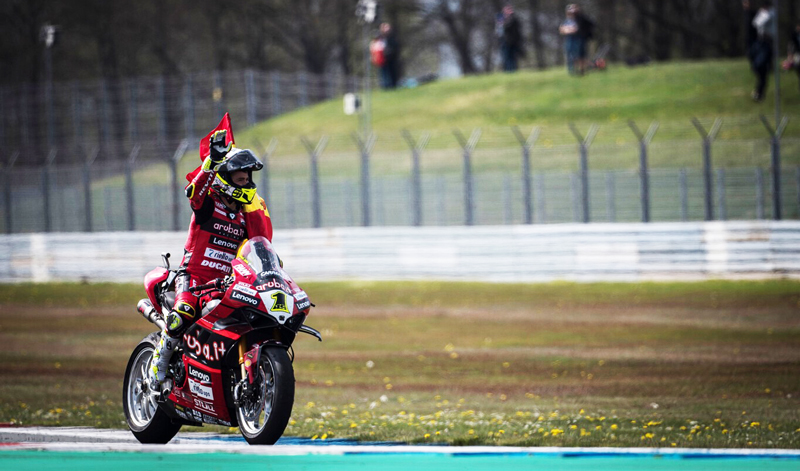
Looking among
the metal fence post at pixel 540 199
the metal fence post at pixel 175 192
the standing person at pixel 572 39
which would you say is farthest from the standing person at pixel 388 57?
the metal fence post at pixel 540 199

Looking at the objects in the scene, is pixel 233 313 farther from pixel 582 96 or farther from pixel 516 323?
pixel 582 96

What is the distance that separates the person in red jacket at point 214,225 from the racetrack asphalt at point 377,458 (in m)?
1.10

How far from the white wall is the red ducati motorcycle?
1506 cm

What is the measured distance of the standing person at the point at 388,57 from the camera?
39.3 m

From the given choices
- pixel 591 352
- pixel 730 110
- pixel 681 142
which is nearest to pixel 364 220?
pixel 681 142

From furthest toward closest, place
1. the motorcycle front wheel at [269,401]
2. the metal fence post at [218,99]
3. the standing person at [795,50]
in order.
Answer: the metal fence post at [218,99]
the standing person at [795,50]
the motorcycle front wheel at [269,401]

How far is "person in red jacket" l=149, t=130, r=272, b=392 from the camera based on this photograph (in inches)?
288

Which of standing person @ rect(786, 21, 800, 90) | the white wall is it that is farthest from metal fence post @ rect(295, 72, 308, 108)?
→ the white wall

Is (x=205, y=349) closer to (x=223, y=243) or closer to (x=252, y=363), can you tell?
(x=252, y=363)

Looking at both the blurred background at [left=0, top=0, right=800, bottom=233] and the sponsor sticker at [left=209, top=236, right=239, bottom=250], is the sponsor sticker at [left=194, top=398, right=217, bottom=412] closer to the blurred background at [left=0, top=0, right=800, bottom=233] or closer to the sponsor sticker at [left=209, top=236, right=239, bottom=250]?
the sponsor sticker at [left=209, top=236, right=239, bottom=250]

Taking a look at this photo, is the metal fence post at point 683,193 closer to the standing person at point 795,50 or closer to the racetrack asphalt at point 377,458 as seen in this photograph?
the standing person at point 795,50

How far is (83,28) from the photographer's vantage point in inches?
2275

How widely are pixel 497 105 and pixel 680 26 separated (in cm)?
1634

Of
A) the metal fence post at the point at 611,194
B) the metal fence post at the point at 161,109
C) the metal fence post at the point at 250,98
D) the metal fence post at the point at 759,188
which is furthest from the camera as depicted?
the metal fence post at the point at 250,98
